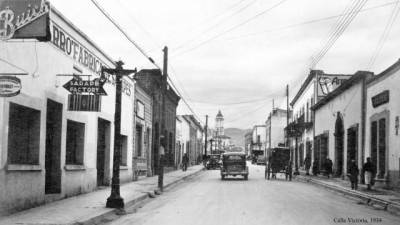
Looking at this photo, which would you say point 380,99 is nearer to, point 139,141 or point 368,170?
point 368,170

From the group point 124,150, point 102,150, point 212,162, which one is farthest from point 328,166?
point 212,162

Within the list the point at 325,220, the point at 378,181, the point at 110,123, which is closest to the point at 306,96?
the point at 378,181

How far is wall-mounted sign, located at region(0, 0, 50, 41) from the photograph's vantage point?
10680 mm

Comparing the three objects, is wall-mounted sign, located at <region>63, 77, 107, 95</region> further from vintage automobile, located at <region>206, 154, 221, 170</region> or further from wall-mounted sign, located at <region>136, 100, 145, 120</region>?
vintage automobile, located at <region>206, 154, 221, 170</region>

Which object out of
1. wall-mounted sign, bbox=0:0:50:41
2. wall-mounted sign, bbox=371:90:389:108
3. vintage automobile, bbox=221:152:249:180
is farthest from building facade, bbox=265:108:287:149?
wall-mounted sign, bbox=0:0:50:41

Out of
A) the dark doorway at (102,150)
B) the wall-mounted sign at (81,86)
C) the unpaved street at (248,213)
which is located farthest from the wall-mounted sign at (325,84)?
the wall-mounted sign at (81,86)

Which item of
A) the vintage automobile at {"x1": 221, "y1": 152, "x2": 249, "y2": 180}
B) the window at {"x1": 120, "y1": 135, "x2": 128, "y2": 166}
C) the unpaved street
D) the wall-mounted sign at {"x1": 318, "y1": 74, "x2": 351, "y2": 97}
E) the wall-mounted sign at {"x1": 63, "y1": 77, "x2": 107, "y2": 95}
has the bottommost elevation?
the unpaved street

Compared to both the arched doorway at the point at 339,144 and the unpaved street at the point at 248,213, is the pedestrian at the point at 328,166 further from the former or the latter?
the unpaved street at the point at 248,213

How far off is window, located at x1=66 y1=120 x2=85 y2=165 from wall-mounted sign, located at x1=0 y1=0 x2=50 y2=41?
7983 mm

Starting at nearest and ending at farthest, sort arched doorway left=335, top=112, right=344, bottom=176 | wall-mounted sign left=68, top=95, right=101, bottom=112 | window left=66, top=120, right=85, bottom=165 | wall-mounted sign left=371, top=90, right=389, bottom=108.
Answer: wall-mounted sign left=68, top=95, right=101, bottom=112
window left=66, top=120, right=85, bottom=165
wall-mounted sign left=371, top=90, right=389, bottom=108
arched doorway left=335, top=112, right=344, bottom=176

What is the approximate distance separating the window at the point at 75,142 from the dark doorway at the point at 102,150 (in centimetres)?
328

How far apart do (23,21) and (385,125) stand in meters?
18.6

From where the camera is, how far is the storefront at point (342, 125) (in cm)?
2998

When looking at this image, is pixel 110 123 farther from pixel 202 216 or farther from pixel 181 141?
pixel 181 141
